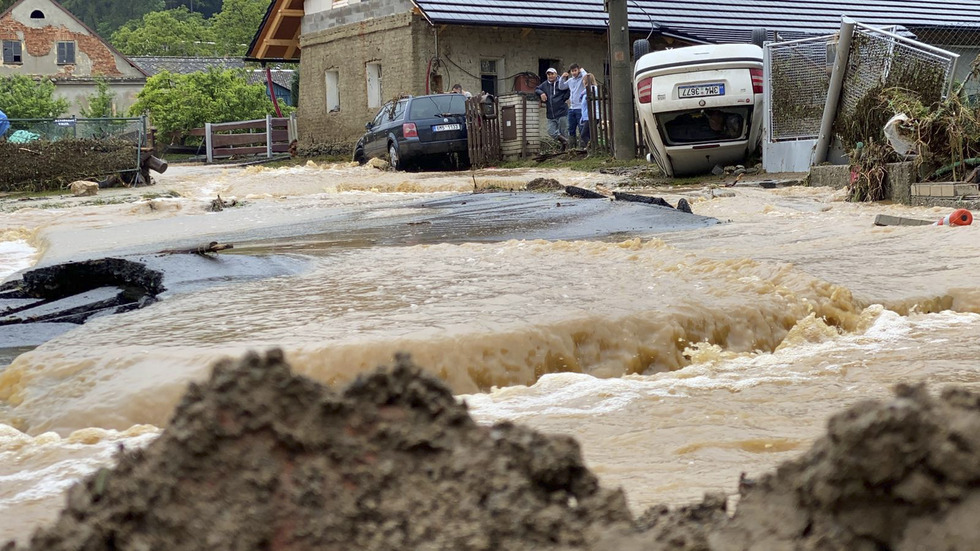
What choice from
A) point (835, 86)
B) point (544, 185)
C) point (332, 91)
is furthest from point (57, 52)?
point (835, 86)

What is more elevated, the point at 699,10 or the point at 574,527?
the point at 699,10

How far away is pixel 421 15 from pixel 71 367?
71.5 ft

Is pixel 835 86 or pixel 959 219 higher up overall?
pixel 835 86

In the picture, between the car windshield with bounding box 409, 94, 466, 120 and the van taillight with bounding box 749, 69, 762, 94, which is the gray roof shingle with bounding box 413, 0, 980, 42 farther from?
the van taillight with bounding box 749, 69, 762, 94

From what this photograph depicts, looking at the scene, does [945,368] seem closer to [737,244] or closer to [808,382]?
[808,382]

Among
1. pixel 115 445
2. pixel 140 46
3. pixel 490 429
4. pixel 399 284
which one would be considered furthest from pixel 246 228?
pixel 140 46

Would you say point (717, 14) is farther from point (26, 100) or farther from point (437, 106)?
point (26, 100)

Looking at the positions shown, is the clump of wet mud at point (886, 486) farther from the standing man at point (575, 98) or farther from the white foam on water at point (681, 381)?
the standing man at point (575, 98)

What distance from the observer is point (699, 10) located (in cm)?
2814

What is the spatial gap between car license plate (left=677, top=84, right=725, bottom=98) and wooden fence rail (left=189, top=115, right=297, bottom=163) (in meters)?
20.6

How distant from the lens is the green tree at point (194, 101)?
124 feet

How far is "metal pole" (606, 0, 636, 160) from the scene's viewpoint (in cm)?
1764

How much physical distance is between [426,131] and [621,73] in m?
5.08

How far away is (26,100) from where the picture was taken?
44.4m
